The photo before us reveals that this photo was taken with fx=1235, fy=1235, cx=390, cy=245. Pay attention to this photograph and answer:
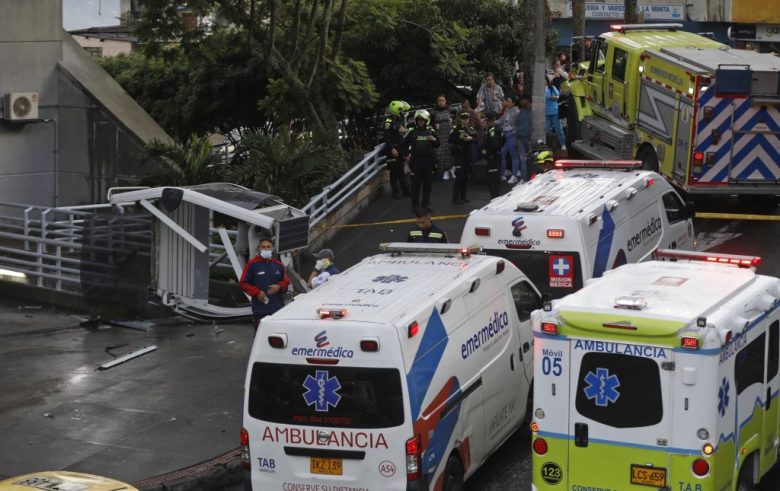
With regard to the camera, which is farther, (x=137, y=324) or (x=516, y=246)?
(x=137, y=324)

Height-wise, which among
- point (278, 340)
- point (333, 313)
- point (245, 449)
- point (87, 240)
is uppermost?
point (333, 313)

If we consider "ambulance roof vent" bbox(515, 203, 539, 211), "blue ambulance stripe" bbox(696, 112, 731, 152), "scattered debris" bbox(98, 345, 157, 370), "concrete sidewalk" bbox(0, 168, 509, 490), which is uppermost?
"blue ambulance stripe" bbox(696, 112, 731, 152)

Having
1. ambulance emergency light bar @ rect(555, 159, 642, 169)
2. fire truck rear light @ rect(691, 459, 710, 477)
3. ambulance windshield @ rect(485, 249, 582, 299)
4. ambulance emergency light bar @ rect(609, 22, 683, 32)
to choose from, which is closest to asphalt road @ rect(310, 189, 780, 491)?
ambulance emergency light bar @ rect(555, 159, 642, 169)

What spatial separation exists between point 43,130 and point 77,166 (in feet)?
3.24

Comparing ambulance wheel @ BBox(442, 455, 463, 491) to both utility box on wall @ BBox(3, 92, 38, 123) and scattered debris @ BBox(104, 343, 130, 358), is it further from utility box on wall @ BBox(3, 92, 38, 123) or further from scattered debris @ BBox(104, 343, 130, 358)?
utility box on wall @ BBox(3, 92, 38, 123)

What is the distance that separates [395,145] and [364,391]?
1365 centimetres

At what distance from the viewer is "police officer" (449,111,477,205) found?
2208cm

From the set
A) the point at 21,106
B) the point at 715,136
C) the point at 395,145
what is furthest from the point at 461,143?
the point at 21,106

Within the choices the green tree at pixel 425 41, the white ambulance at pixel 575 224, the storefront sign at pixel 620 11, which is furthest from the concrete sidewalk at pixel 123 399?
the storefront sign at pixel 620 11

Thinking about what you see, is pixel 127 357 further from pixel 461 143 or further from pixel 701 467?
pixel 701 467

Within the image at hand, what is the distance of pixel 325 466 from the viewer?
32.4ft

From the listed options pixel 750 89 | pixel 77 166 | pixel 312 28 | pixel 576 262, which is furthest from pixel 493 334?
pixel 77 166

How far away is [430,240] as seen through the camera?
14.7 meters

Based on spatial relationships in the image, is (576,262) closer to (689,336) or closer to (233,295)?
(689,336)
